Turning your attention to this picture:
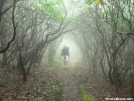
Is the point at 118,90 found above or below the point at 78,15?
below

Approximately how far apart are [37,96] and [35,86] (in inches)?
57.4

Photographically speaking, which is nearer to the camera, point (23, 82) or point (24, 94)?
point (24, 94)

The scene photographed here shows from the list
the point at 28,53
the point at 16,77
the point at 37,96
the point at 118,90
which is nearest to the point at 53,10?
the point at 28,53

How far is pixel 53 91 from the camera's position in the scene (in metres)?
9.66

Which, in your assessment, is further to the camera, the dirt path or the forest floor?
the dirt path

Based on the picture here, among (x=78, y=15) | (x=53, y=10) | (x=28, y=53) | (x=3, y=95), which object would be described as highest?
(x=78, y=15)

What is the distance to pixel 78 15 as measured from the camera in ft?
59.0

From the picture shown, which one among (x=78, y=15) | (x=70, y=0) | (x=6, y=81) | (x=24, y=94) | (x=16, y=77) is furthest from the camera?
(x=78, y=15)

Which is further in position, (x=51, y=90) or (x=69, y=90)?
(x=69, y=90)

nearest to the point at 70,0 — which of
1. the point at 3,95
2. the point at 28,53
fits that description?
the point at 28,53

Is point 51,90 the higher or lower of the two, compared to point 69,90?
higher

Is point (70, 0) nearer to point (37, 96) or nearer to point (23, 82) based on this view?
point (23, 82)

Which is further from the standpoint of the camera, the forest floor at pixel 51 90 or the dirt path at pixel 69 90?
the dirt path at pixel 69 90

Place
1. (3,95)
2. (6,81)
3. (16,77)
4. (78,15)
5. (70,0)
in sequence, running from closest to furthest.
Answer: (3,95) → (6,81) → (16,77) → (70,0) → (78,15)
